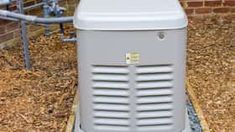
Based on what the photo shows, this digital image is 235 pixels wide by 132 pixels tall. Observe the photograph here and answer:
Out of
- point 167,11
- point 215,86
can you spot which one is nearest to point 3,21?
point 215,86

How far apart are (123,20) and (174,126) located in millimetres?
623

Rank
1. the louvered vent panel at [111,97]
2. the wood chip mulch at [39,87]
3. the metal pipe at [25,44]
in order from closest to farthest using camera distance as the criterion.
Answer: the louvered vent panel at [111,97]
the wood chip mulch at [39,87]
the metal pipe at [25,44]

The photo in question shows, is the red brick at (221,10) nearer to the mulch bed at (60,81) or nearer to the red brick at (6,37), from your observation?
the mulch bed at (60,81)

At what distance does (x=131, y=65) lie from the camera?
7.17ft

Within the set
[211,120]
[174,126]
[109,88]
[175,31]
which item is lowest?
[211,120]

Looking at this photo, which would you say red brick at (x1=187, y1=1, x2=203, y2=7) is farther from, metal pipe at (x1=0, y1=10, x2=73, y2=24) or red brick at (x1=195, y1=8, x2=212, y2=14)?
metal pipe at (x1=0, y1=10, x2=73, y2=24)

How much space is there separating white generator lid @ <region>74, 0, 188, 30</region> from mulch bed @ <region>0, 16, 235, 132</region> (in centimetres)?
91

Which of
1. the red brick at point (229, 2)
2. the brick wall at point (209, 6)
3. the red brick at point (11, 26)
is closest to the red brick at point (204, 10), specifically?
the brick wall at point (209, 6)

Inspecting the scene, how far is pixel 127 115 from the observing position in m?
2.31

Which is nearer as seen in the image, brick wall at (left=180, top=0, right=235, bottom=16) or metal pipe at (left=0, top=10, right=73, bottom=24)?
metal pipe at (left=0, top=10, right=73, bottom=24)

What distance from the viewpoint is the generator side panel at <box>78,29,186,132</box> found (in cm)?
215

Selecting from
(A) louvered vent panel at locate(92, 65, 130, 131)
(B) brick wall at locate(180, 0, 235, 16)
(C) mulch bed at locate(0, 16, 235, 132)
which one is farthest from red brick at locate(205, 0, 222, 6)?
(A) louvered vent panel at locate(92, 65, 130, 131)

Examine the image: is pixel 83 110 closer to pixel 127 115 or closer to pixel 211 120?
pixel 127 115

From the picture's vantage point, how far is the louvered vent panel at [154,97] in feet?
7.30
